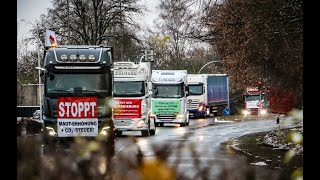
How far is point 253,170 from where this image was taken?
8.19ft

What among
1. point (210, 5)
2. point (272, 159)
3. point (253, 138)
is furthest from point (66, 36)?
point (272, 159)

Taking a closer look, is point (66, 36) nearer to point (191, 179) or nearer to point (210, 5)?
point (210, 5)

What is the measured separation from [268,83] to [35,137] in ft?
57.6

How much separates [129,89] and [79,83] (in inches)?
291

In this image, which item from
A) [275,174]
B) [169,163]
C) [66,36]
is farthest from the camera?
[66,36]

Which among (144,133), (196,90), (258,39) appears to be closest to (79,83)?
(258,39)

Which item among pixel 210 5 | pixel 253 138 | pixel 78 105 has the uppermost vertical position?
pixel 210 5

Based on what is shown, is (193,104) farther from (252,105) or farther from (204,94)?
(252,105)

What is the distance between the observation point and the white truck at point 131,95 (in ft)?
76.6

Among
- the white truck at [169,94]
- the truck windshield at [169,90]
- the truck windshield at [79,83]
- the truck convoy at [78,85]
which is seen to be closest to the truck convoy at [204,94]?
the white truck at [169,94]

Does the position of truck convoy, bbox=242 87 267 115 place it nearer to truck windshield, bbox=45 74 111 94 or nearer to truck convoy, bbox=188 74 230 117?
truck convoy, bbox=188 74 230 117

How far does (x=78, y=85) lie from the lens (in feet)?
53.0
